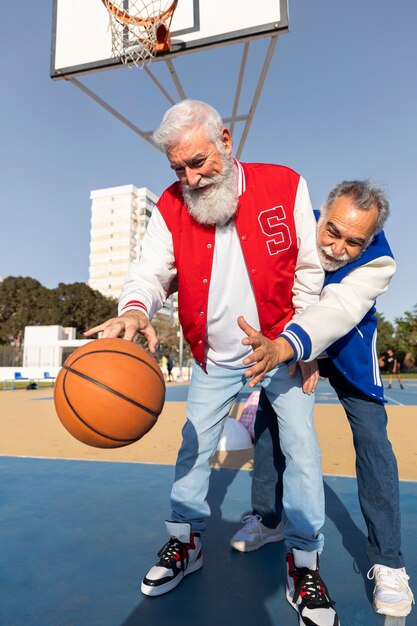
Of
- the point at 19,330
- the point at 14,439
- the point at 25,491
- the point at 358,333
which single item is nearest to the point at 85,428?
the point at 358,333

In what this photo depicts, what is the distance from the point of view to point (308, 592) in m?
2.15

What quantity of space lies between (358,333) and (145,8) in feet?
17.8

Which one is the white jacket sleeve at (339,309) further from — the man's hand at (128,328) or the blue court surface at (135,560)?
the blue court surface at (135,560)

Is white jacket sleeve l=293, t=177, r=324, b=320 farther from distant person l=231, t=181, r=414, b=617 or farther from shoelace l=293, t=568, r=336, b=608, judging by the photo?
shoelace l=293, t=568, r=336, b=608

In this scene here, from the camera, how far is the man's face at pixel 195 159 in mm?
2398

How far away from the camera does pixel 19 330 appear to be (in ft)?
170

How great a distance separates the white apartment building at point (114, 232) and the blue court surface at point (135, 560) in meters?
81.1

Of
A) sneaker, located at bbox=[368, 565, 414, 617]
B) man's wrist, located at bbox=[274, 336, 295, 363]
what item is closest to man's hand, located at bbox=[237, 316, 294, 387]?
man's wrist, located at bbox=[274, 336, 295, 363]

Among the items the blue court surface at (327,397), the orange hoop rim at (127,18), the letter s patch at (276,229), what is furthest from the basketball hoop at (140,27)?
the blue court surface at (327,397)

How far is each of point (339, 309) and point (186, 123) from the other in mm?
1223

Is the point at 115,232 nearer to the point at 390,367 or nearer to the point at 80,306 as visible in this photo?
the point at 80,306

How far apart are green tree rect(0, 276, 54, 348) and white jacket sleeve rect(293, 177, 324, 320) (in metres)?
53.5

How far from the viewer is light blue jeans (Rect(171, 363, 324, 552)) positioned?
7.69 feet

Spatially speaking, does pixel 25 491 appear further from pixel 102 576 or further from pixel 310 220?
pixel 310 220
